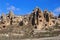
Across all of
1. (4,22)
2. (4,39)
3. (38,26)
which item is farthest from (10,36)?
(4,22)

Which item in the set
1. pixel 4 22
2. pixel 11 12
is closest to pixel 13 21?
pixel 4 22

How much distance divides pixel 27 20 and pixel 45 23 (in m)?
6.31

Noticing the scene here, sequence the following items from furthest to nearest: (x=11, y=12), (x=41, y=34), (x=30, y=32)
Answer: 1. (x=11, y=12)
2. (x=30, y=32)
3. (x=41, y=34)

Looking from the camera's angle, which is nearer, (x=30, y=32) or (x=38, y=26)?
(x=30, y=32)

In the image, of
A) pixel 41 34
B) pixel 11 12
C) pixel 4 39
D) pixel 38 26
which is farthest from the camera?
pixel 11 12

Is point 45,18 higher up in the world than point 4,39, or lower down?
higher up

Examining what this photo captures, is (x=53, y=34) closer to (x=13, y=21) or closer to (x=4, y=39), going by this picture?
(x=4, y=39)

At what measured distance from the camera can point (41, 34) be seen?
1949 inches

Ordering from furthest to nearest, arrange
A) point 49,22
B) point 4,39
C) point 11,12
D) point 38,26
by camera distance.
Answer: point 11,12 < point 49,22 < point 38,26 < point 4,39

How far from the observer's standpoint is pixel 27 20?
73.3 metres

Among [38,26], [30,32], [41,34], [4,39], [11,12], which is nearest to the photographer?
[4,39]

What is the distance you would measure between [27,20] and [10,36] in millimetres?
24021

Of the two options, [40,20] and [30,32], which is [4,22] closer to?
[40,20]

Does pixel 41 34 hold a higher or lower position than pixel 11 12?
lower
